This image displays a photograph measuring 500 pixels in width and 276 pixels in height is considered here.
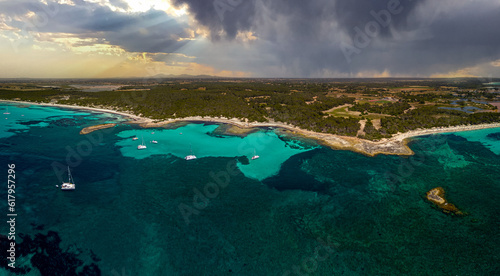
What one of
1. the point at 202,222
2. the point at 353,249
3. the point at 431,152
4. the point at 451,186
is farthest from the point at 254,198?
A: the point at 431,152

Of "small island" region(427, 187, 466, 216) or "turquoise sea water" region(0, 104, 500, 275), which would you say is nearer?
"turquoise sea water" region(0, 104, 500, 275)

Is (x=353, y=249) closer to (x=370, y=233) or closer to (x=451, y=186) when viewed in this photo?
(x=370, y=233)

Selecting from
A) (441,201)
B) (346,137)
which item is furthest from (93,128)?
(441,201)

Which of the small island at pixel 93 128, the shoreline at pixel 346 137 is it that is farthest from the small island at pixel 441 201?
the small island at pixel 93 128

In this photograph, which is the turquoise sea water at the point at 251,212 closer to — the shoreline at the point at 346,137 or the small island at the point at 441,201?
the small island at the point at 441,201

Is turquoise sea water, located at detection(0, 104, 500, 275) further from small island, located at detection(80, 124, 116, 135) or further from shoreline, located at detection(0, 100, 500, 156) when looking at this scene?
small island, located at detection(80, 124, 116, 135)

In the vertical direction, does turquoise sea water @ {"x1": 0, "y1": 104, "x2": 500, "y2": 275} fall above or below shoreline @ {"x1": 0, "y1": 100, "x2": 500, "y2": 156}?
below

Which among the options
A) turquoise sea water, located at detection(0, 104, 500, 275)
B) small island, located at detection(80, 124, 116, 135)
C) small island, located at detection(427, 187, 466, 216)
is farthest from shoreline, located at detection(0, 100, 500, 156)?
small island, located at detection(427, 187, 466, 216)
